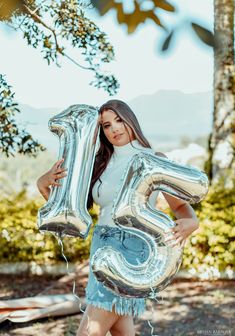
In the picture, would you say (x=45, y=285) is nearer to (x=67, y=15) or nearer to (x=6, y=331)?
(x=6, y=331)

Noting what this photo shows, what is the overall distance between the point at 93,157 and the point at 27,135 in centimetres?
154

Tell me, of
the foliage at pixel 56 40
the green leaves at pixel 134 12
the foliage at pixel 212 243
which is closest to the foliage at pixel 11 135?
the foliage at pixel 56 40

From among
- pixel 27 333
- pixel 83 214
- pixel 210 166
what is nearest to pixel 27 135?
pixel 27 333

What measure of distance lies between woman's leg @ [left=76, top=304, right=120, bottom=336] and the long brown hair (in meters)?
0.42

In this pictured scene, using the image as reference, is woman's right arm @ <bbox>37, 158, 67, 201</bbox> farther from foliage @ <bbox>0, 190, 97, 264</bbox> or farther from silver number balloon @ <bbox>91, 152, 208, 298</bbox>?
foliage @ <bbox>0, 190, 97, 264</bbox>

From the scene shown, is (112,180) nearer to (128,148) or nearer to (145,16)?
(128,148)

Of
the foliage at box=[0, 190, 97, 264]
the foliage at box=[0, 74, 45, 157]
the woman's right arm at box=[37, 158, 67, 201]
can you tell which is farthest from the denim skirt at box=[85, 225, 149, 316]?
the foliage at box=[0, 190, 97, 264]

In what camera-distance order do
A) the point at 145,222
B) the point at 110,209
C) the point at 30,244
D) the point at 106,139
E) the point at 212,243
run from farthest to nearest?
the point at 30,244 → the point at 212,243 → the point at 106,139 → the point at 110,209 → the point at 145,222

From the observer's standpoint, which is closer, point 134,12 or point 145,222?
point 134,12

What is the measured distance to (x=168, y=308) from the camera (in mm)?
4918

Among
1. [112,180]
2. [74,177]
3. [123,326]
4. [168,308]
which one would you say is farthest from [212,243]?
[74,177]

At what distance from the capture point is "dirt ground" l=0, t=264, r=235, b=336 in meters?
4.33

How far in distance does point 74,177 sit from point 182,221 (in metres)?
0.43

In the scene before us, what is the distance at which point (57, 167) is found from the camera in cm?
246
